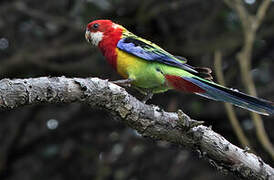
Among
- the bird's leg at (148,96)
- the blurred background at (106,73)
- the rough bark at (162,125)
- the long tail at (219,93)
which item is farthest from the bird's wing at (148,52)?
the blurred background at (106,73)

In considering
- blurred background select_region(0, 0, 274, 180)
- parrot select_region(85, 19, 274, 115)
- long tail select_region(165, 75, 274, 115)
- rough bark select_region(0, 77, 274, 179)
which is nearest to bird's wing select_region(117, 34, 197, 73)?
parrot select_region(85, 19, 274, 115)

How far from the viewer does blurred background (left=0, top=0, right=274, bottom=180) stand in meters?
6.29

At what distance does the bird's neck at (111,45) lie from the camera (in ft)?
13.3

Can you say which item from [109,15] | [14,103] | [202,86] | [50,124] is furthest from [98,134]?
[14,103]

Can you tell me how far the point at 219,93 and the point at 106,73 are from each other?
10.9 ft

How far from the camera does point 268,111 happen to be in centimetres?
320

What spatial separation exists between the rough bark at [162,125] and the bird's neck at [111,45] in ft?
3.71

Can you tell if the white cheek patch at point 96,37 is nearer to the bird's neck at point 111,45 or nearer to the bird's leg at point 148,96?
the bird's neck at point 111,45

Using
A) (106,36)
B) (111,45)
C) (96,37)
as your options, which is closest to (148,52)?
(111,45)

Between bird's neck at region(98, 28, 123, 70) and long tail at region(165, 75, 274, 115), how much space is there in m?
0.51

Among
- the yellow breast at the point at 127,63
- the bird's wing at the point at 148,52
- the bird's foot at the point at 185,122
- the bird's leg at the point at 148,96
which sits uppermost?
the bird's foot at the point at 185,122

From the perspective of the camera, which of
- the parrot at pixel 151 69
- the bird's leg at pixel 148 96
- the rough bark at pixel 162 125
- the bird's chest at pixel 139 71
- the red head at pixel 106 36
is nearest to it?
the rough bark at pixel 162 125

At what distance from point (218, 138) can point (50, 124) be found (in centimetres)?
431

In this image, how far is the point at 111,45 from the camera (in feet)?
13.7
